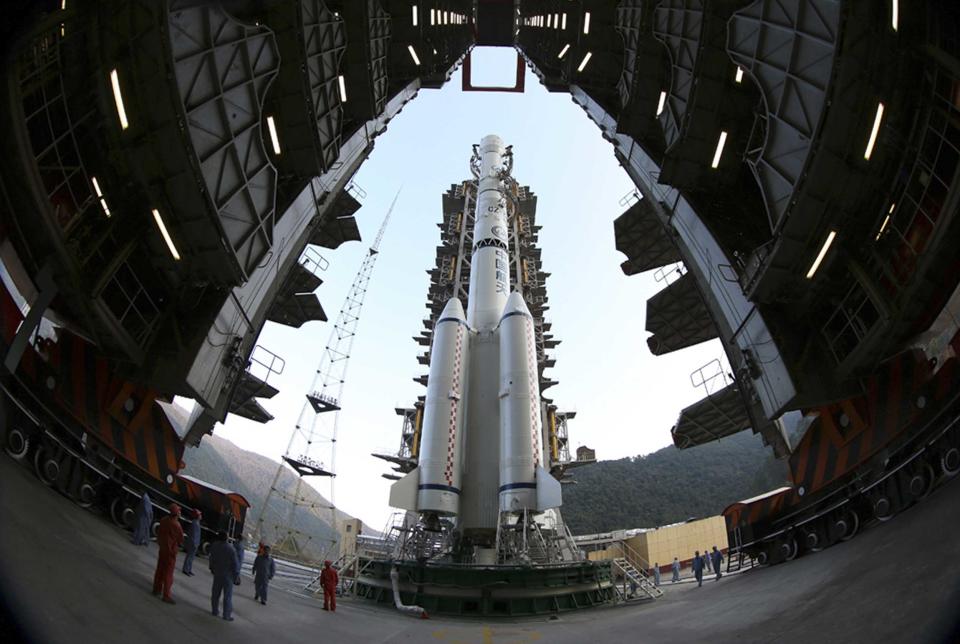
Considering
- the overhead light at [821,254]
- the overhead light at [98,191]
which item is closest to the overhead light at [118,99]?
the overhead light at [98,191]

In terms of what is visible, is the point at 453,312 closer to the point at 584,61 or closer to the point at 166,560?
the point at 584,61

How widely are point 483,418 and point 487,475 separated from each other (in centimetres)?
226

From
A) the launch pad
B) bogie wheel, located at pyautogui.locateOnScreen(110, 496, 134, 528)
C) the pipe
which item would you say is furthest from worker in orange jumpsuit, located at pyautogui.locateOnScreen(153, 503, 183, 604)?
the launch pad

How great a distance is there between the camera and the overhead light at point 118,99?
6.88 metres

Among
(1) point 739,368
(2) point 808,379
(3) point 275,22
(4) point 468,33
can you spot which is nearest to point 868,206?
(2) point 808,379

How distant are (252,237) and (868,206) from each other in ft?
37.2

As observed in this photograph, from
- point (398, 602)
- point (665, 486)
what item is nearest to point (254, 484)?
point (665, 486)

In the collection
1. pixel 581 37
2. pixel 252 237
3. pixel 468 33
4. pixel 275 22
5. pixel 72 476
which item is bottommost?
pixel 72 476

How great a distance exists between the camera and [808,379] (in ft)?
29.7

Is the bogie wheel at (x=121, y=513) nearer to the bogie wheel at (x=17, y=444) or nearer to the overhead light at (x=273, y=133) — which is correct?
the bogie wheel at (x=17, y=444)

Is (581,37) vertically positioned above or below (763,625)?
above

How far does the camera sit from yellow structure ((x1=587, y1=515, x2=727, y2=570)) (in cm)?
2508

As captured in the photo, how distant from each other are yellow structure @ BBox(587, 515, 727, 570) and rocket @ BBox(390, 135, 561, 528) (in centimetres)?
1258

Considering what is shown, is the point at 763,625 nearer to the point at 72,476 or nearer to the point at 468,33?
the point at 72,476
